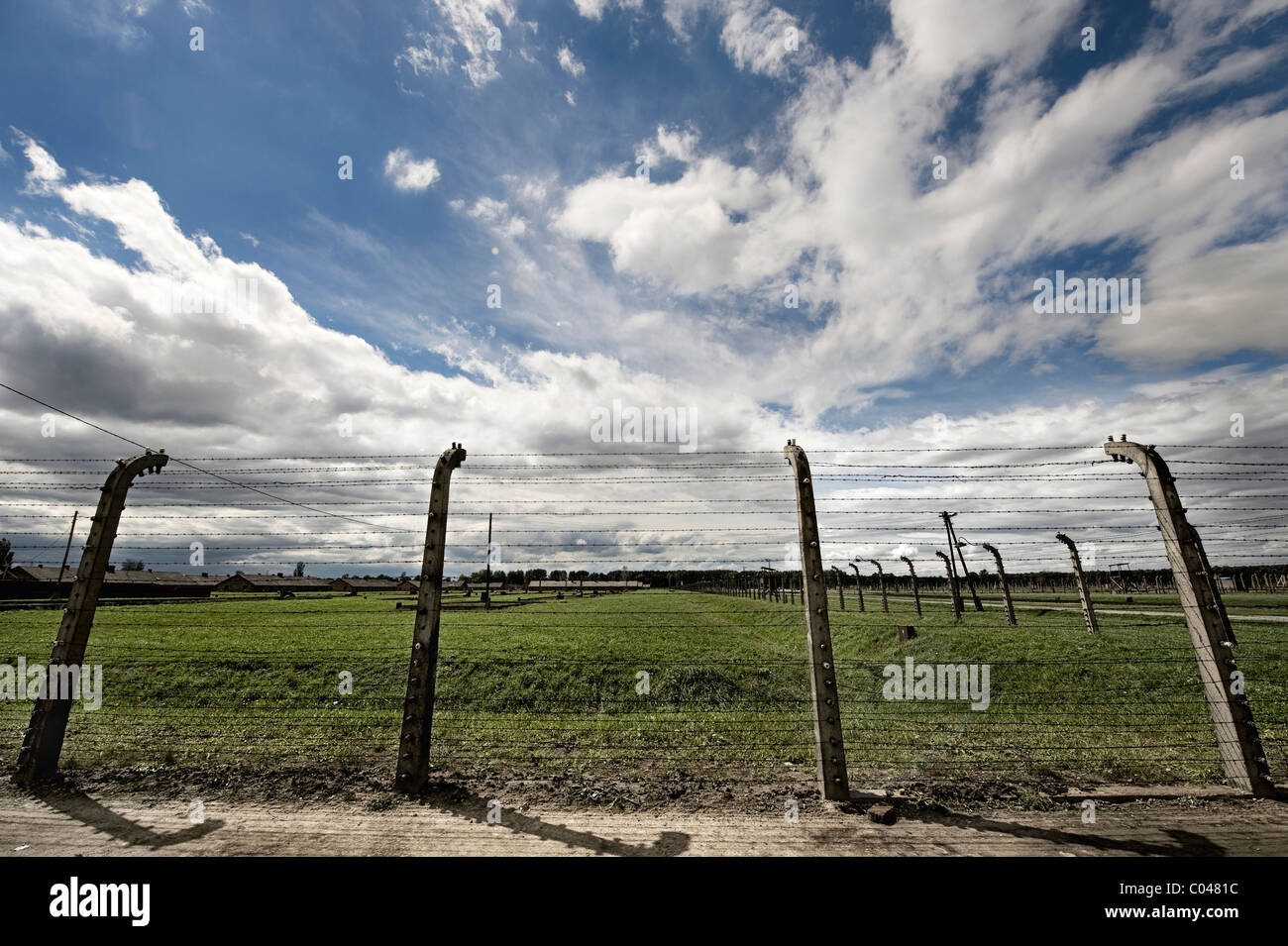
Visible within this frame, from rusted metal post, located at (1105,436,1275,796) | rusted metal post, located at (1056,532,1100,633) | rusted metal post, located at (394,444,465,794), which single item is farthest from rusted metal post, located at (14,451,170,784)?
rusted metal post, located at (1056,532,1100,633)

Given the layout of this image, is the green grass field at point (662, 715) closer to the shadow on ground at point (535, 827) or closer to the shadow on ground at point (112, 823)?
the shadow on ground at point (112, 823)

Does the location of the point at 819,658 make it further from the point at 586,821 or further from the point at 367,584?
the point at 367,584

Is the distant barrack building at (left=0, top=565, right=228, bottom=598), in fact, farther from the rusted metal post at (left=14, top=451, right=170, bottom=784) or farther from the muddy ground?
the muddy ground

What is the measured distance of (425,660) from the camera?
545 centimetres

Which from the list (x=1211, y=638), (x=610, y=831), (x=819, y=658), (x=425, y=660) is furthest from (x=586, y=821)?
(x=1211, y=638)

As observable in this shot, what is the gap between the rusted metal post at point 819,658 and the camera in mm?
5125

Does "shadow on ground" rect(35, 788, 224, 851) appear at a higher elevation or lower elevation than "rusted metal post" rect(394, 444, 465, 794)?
lower

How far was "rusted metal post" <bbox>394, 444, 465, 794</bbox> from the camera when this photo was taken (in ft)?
17.4

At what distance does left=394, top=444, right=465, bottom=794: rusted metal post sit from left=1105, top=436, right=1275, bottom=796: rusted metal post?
7964mm
